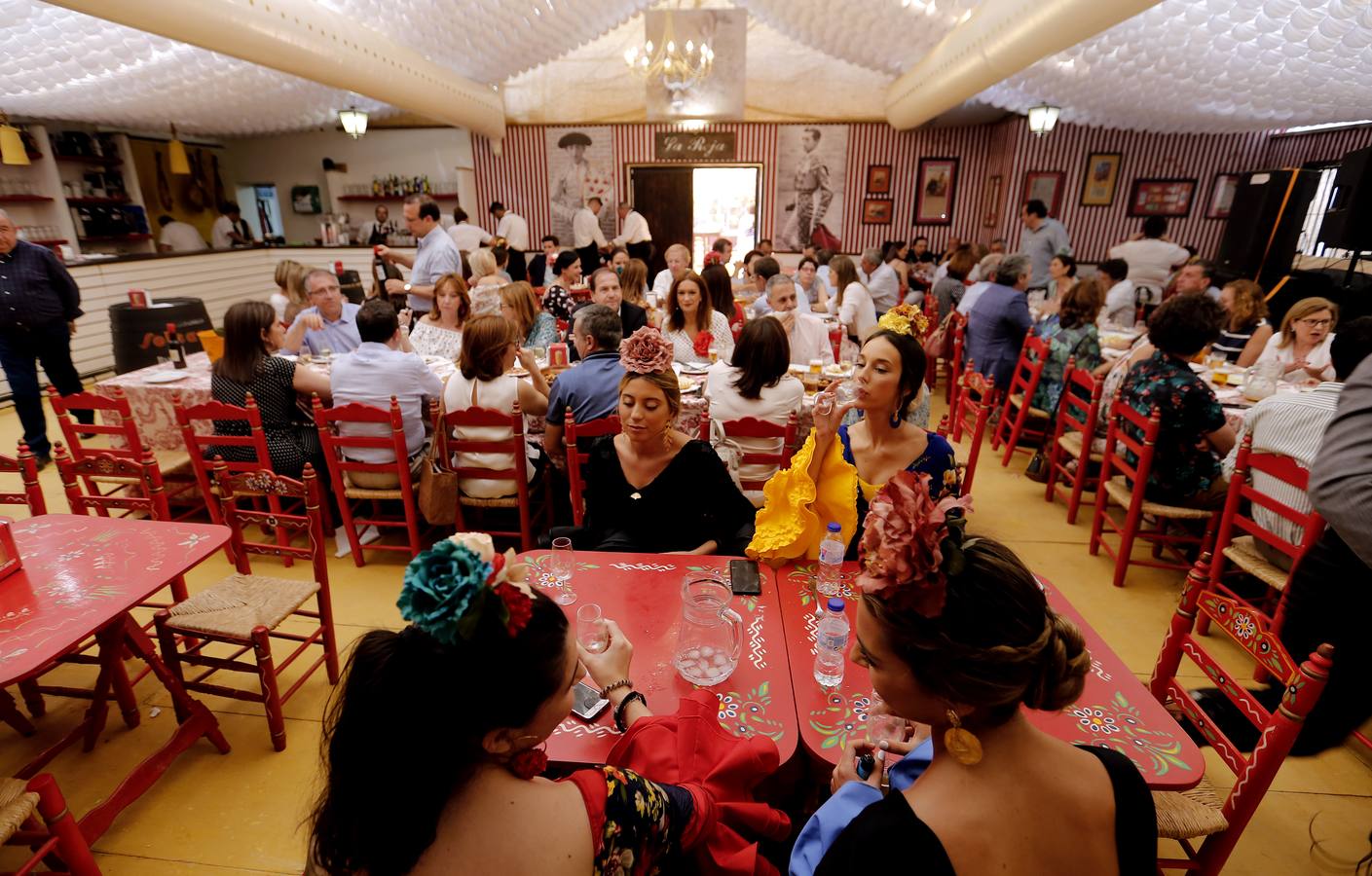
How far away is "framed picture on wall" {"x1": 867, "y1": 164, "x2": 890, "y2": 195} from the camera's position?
11477 mm

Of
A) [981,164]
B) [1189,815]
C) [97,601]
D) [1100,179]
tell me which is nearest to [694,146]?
[981,164]

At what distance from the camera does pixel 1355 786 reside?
2.43 m

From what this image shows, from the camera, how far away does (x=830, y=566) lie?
2.03 meters

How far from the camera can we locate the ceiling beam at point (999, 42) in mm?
4625

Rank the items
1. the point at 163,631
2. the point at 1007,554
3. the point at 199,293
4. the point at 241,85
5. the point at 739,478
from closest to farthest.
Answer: the point at 1007,554 → the point at 163,631 → the point at 739,478 → the point at 241,85 → the point at 199,293

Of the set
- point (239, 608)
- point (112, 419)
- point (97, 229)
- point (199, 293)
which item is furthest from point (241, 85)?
point (239, 608)

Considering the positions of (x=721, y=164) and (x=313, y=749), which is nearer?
(x=313, y=749)

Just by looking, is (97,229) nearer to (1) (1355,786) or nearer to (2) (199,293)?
(2) (199,293)

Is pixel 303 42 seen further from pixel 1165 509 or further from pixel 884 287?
pixel 1165 509

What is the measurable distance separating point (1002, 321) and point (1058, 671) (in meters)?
5.01

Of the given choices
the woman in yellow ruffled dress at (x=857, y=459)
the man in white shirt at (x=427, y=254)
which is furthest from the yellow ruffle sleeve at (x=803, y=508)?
the man in white shirt at (x=427, y=254)

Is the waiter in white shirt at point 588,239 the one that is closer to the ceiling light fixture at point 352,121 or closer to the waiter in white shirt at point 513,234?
the waiter in white shirt at point 513,234

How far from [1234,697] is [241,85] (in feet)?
33.9

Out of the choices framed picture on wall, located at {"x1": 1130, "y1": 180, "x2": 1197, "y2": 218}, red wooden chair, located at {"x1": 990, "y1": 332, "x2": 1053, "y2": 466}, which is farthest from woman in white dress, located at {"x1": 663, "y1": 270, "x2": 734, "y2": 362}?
framed picture on wall, located at {"x1": 1130, "y1": 180, "x2": 1197, "y2": 218}
